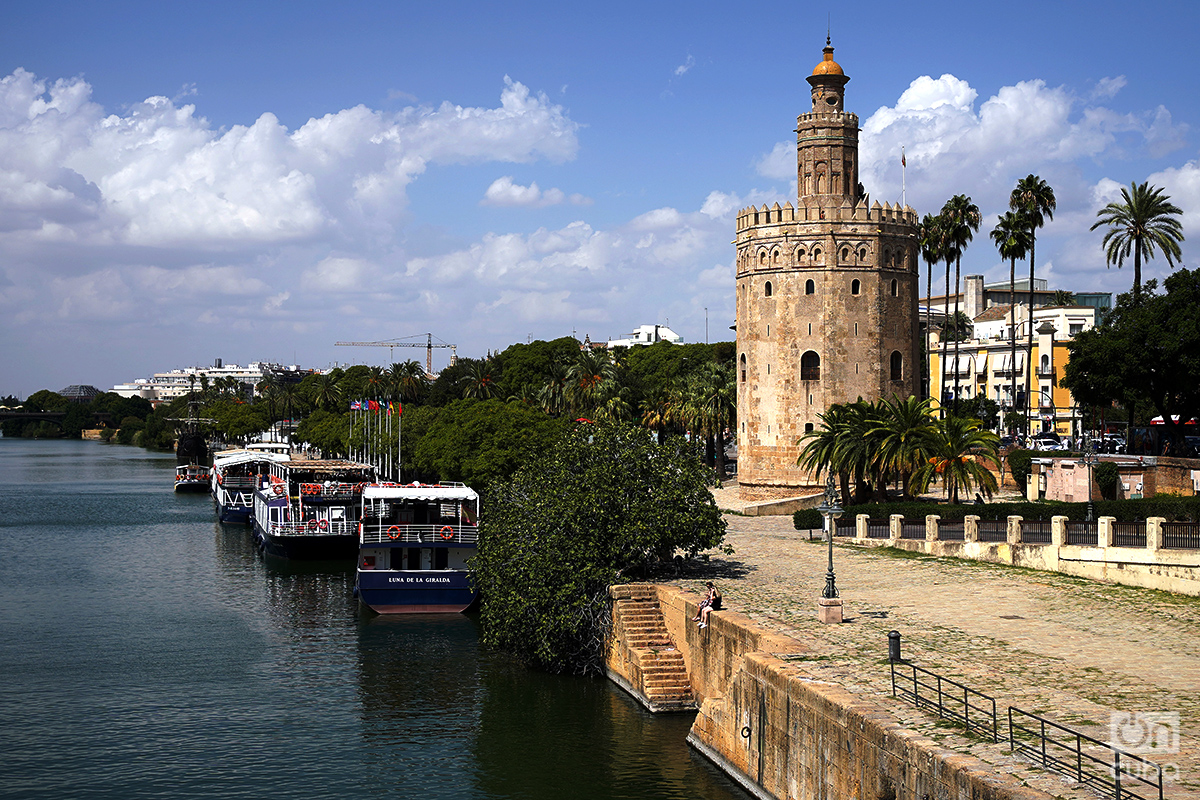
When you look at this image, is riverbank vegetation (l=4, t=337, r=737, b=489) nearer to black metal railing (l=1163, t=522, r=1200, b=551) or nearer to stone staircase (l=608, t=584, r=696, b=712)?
stone staircase (l=608, t=584, r=696, b=712)

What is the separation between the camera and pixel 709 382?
75.6 meters

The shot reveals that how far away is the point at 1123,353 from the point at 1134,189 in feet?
39.2

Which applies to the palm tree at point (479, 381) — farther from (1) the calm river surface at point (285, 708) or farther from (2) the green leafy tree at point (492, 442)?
(1) the calm river surface at point (285, 708)

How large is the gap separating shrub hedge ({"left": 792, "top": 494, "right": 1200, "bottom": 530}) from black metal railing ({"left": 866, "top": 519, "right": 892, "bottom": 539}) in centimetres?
31

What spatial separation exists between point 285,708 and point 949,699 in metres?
17.1

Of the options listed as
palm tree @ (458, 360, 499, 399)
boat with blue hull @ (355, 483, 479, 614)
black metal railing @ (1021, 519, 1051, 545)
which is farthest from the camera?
palm tree @ (458, 360, 499, 399)

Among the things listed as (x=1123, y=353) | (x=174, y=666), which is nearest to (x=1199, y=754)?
(x=174, y=666)

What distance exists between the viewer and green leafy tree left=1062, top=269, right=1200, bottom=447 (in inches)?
2082

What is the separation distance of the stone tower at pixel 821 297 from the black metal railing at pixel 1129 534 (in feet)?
77.7

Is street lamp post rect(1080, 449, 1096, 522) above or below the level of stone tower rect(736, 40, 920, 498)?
below

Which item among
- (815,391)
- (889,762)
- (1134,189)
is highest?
(1134,189)

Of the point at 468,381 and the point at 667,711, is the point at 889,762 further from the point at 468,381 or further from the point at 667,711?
the point at 468,381

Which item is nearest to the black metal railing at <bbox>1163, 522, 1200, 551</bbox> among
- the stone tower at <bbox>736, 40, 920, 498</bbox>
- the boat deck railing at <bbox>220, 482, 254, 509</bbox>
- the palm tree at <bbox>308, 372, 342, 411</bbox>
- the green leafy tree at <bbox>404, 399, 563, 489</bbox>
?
the stone tower at <bbox>736, 40, 920, 498</bbox>

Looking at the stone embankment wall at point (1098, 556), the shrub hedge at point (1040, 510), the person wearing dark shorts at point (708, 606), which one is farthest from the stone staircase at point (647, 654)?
the shrub hedge at point (1040, 510)
